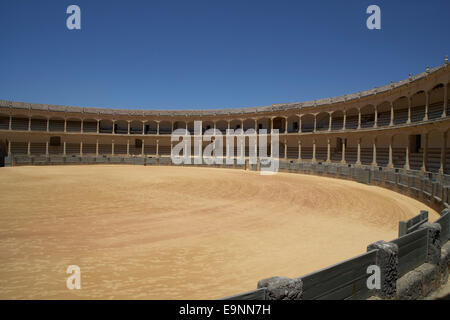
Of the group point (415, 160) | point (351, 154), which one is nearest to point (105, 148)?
point (351, 154)

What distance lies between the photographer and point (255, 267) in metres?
5.49

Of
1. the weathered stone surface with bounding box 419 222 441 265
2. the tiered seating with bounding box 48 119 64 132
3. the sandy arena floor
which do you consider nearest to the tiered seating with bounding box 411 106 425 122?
the sandy arena floor

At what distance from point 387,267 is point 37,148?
149 feet

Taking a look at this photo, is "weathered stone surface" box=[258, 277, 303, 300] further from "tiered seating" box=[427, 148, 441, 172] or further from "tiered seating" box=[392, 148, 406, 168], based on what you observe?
"tiered seating" box=[392, 148, 406, 168]

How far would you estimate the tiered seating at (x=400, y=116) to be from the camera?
25.9m

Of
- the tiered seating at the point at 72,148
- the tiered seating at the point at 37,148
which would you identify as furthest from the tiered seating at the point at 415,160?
the tiered seating at the point at 37,148

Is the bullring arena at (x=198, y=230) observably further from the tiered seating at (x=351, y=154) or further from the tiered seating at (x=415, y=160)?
the tiered seating at (x=351, y=154)

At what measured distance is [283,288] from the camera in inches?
118

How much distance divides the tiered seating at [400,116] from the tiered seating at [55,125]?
1731 inches

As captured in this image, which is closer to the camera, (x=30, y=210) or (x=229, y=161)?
(x=30, y=210)

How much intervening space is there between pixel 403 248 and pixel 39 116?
44983mm

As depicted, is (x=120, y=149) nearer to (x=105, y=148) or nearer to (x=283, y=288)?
(x=105, y=148)
